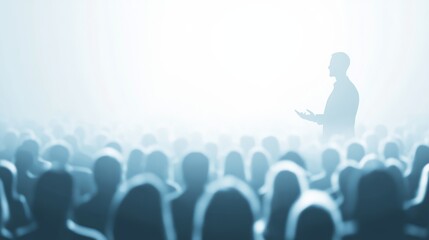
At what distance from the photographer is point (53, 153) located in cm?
679

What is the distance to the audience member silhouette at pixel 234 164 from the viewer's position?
19.8 feet

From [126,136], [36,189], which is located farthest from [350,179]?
[126,136]

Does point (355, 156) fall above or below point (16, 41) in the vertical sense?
below

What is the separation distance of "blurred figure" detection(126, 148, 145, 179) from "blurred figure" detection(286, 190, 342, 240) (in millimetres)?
3401

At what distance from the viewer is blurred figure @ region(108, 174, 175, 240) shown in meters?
3.64

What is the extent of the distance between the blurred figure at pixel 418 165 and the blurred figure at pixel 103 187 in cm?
306

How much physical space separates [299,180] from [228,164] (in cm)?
179

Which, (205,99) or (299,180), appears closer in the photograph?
(299,180)

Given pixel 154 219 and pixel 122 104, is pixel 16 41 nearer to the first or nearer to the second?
pixel 122 104

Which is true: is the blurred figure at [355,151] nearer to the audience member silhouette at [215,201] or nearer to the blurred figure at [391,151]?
the audience member silhouette at [215,201]

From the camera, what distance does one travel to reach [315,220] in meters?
3.20

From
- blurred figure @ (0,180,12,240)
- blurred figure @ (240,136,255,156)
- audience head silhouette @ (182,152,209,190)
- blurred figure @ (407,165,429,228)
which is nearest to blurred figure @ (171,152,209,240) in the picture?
audience head silhouette @ (182,152,209,190)

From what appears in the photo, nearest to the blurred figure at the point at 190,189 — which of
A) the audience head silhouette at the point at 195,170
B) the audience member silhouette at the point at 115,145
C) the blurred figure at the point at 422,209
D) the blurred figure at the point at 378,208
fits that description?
the audience head silhouette at the point at 195,170

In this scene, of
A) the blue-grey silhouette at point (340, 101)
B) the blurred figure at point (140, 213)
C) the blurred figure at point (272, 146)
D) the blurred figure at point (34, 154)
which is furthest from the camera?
the blurred figure at point (272, 146)
